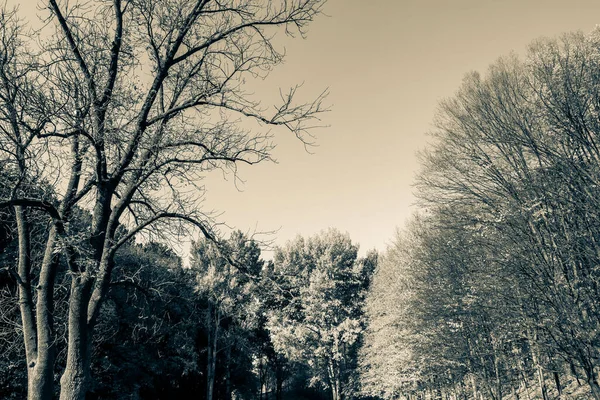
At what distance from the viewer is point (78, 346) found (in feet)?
13.7

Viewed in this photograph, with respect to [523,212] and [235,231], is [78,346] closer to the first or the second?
[235,231]

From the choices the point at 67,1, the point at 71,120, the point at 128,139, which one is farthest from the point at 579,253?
the point at 67,1

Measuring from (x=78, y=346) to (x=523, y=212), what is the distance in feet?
32.3

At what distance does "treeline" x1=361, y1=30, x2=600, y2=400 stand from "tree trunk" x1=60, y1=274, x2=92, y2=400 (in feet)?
29.9

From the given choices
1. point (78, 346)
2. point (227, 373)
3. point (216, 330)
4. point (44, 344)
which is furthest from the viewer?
point (227, 373)

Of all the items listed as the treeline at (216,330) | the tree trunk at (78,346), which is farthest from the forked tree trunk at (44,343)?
the treeline at (216,330)

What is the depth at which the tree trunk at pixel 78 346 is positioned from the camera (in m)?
4.04

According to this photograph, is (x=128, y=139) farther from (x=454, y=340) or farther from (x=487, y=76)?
(x=454, y=340)

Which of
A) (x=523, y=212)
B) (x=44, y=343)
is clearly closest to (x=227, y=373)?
(x=44, y=343)

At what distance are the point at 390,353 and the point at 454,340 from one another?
6.21 meters

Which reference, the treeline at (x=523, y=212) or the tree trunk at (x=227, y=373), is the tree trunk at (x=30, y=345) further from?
the tree trunk at (x=227, y=373)

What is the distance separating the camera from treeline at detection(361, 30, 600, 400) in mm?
7340

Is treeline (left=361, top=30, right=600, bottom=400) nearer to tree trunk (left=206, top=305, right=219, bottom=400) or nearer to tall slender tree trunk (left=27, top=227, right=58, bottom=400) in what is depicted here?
tall slender tree trunk (left=27, top=227, right=58, bottom=400)

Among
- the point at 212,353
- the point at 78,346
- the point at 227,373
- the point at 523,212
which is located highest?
the point at 523,212
